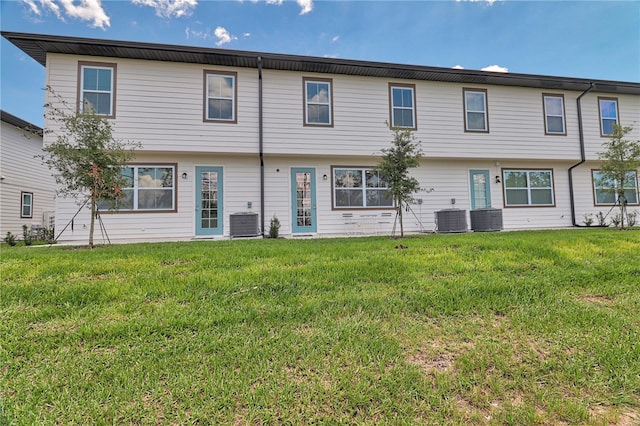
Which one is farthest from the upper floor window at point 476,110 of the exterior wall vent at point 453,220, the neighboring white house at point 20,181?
the neighboring white house at point 20,181

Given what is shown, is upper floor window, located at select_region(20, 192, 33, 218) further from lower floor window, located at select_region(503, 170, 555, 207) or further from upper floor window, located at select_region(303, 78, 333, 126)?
lower floor window, located at select_region(503, 170, 555, 207)

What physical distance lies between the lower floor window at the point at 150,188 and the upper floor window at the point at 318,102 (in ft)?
15.6

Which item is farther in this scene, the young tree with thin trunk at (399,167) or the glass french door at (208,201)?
the glass french door at (208,201)

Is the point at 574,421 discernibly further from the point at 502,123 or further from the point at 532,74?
the point at 532,74

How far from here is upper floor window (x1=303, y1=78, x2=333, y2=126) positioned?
1038 centimetres

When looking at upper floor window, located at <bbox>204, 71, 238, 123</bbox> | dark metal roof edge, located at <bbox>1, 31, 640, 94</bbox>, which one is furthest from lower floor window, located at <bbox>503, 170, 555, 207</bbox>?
upper floor window, located at <bbox>204, 71, 238, 123</bbox>

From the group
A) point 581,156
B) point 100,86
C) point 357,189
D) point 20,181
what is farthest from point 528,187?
point 20,181

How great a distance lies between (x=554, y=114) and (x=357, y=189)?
8.30 metres

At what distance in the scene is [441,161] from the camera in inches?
454

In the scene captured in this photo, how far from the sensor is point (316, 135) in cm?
1029

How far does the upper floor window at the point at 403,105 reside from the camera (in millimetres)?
10930

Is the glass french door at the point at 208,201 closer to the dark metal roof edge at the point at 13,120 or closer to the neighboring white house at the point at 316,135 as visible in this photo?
the neighboring white house at the point at 316,135

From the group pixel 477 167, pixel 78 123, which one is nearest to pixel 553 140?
pixel 477 167

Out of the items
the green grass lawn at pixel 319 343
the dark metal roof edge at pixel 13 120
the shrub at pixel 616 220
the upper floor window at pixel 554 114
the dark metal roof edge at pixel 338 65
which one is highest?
the dark metal roof edge at pixel 338 65
